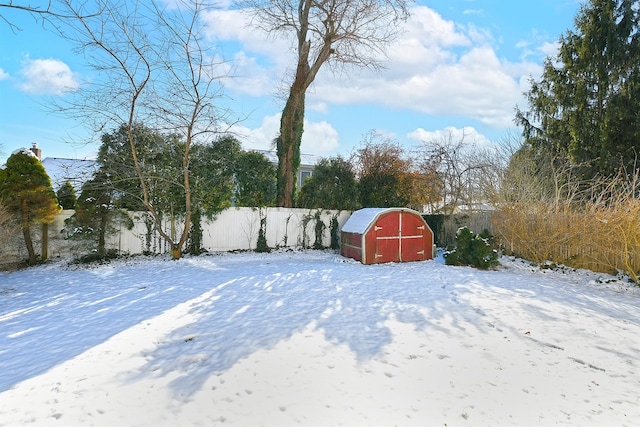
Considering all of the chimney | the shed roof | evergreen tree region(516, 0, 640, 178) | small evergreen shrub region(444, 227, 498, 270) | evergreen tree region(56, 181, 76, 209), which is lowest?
small evergreen shrub region(444, 227, 498, 270)

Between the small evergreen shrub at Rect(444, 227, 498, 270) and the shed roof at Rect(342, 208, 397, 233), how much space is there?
2267mm

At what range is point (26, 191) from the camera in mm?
9383

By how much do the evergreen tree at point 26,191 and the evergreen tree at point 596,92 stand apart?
19400 millimetres

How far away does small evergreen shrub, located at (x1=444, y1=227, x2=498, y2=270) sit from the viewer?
10.3 meters

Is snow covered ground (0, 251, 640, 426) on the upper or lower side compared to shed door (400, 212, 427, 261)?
lower

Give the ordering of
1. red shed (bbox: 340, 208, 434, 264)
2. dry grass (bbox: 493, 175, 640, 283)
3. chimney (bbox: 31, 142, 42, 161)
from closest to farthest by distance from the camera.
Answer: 1. dry grass (bbox: 493, 175, 640, 283)
2. red shed (bbox: 340, 208, 434, 264)
3. chimney (bbox: 31, 142, 42, 161)

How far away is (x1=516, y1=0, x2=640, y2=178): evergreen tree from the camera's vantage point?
50.7 ft

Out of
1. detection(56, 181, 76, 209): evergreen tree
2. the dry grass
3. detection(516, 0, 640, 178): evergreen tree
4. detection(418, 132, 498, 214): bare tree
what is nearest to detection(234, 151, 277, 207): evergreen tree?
detection(56, 181, 76, 209): evergreen tree

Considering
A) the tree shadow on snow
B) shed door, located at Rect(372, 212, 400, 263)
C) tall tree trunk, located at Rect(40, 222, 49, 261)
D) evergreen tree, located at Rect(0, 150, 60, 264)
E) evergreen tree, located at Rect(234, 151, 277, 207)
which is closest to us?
the tree shadow on snow

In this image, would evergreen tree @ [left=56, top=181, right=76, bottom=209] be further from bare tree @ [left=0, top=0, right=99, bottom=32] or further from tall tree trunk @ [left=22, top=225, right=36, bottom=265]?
bare tree @ [left=0, top=0, right=99, bottom=32]

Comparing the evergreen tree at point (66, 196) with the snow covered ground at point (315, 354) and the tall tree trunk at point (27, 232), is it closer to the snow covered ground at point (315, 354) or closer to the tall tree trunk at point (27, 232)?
the tall tree trunk at point (27, 232)

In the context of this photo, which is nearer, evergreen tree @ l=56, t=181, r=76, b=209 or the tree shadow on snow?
the tree shadow on snow

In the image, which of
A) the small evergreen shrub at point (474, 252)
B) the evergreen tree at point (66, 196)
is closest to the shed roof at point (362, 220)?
the small evergreen shrub at point (474, 252)

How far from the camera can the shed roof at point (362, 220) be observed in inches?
442
